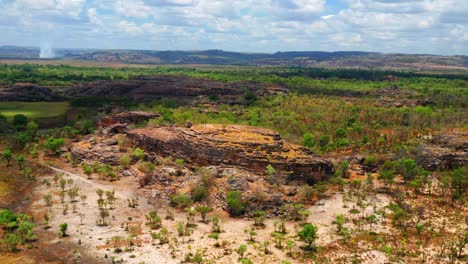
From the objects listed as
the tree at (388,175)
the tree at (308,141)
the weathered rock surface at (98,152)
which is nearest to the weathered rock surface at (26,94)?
the weathered rock surface at (98,152)

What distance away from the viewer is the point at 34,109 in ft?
350

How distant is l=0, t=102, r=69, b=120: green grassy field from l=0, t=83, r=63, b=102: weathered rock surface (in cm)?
498

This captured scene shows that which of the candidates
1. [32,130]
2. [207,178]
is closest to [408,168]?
[207,178]

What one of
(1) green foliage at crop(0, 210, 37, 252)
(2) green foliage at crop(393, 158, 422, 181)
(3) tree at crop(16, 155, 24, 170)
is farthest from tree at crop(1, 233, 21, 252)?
(2) green foliage at crop(393, 158, 422, 181)

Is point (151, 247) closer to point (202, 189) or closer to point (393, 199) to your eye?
point (202, 189)

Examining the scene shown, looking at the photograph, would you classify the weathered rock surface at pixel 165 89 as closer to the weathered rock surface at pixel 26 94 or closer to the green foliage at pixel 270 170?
the weathered rock surface at pixel 26 94

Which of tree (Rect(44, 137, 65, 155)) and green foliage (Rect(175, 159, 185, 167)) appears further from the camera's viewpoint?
tree (Rect(44, 137, 65, 155))

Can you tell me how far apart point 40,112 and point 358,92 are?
105252 millimetres

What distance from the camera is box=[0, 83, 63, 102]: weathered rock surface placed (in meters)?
121

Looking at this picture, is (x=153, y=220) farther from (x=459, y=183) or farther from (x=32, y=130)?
(x=32, y=130)

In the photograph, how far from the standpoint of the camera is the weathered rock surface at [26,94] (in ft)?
396

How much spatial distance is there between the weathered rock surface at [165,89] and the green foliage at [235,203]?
85.2 m

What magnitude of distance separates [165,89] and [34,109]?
44297mm

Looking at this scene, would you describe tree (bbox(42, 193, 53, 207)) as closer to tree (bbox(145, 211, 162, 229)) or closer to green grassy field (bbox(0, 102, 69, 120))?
tree (bbox(145, 211, 162, 229))
